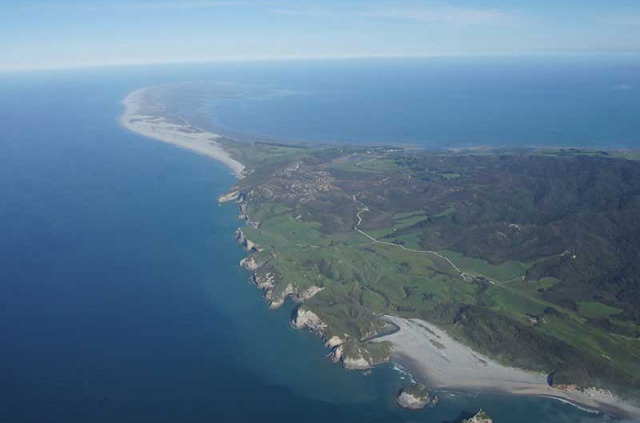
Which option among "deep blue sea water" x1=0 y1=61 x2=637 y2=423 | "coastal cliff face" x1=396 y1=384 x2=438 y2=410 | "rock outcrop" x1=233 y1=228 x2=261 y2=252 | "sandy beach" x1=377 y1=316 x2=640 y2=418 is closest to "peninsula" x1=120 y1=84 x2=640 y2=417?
"sandy beach" x1=377 y1=316 x2=640 y2=418

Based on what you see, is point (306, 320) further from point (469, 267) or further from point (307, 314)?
point (469, 267)

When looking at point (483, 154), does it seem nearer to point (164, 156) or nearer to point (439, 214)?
point (439, 214)

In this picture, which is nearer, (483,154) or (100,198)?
(100,198)

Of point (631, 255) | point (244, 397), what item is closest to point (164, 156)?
point (244, 397)

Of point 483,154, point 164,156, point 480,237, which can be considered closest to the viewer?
point 480,237

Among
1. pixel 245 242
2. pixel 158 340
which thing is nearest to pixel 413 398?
pixel 158 340
